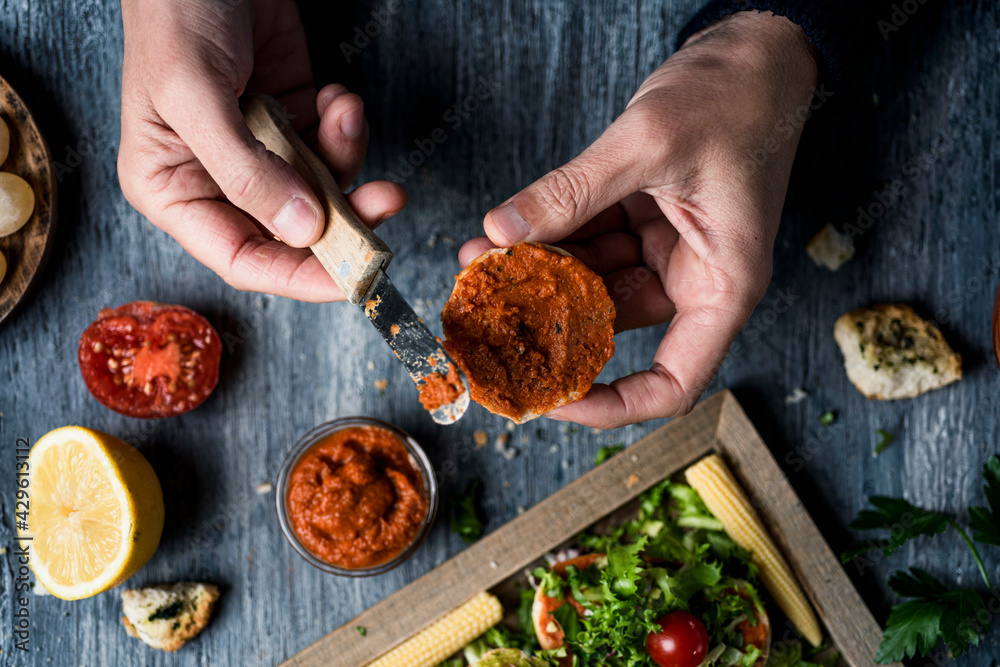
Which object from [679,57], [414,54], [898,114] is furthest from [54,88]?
[898,114]

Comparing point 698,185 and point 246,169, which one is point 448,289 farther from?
point 698,185

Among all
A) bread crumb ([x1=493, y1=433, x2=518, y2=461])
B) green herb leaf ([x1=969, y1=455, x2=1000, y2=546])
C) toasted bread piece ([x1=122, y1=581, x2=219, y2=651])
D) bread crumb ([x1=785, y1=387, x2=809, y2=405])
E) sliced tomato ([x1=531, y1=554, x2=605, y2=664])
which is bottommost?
toasted bread piece ([x1=122, y1=581, x2=219, y2=651])

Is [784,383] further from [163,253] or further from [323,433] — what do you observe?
[163,253]

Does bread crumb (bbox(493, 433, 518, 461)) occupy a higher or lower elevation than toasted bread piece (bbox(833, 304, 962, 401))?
lower

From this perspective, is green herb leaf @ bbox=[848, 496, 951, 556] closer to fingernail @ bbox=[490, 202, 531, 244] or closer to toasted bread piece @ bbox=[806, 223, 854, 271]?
toasted bread piece @ bbox=[806, 223, 854, 271]

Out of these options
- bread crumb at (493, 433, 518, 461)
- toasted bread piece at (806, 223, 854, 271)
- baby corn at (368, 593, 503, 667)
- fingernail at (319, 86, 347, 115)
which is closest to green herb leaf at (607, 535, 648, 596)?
baby corn at (368, 593, 503, 667)

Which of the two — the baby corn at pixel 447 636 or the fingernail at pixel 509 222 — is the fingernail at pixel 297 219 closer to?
the fingernail at pixel 509 222

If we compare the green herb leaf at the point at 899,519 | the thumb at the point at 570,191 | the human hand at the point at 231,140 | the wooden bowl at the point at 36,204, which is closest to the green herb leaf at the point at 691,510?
the green herb leaf at the point at 899,519
